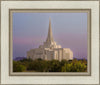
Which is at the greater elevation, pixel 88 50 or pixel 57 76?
pixel 88 50

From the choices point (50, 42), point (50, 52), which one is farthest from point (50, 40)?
point (50, 52)

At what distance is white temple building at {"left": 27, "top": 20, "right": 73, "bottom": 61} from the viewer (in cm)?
368

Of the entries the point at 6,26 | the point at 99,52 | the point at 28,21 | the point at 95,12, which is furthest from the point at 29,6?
the point at 99,52

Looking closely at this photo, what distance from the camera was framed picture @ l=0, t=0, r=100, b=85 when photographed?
3.59 metres

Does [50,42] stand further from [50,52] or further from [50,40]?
[50,52]

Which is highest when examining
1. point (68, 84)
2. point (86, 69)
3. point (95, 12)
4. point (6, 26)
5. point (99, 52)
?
point (95, 12)

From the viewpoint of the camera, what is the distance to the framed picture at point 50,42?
3592 mm

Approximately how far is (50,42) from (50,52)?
184mm

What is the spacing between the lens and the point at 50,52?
12.2ft

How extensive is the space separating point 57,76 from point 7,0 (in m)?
1.56

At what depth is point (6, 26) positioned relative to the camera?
3615mm

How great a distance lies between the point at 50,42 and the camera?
3662mm

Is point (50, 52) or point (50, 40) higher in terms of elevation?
point (50, 40)

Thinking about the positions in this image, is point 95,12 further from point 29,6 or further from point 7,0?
point 7,0
